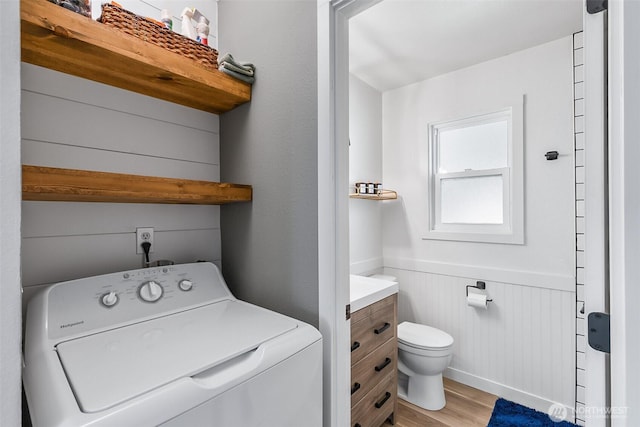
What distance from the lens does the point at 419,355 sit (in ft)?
6.49

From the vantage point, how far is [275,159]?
125 centimetres

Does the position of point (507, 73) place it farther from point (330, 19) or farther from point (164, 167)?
point (164, 167)

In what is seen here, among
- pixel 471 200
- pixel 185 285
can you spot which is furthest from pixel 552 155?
pixel 185 285

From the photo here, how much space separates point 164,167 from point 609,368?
5.32 ft

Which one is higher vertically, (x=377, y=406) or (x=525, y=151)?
(x=525, y=151)

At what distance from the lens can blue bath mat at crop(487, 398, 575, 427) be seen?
1857mm

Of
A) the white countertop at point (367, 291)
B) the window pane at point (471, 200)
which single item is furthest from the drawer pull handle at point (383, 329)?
the window pane at point (471, 200)

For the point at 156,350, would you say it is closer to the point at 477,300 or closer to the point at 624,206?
the point at 624,206

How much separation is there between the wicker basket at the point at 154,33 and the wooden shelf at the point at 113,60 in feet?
0.17

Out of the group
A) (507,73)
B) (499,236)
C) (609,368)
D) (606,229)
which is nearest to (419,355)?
(499,236)

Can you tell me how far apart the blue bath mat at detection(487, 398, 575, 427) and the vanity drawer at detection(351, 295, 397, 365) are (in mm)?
916

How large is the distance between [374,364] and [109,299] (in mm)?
1349

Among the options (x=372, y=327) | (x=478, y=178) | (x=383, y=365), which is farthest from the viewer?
(x=478, y=178)
